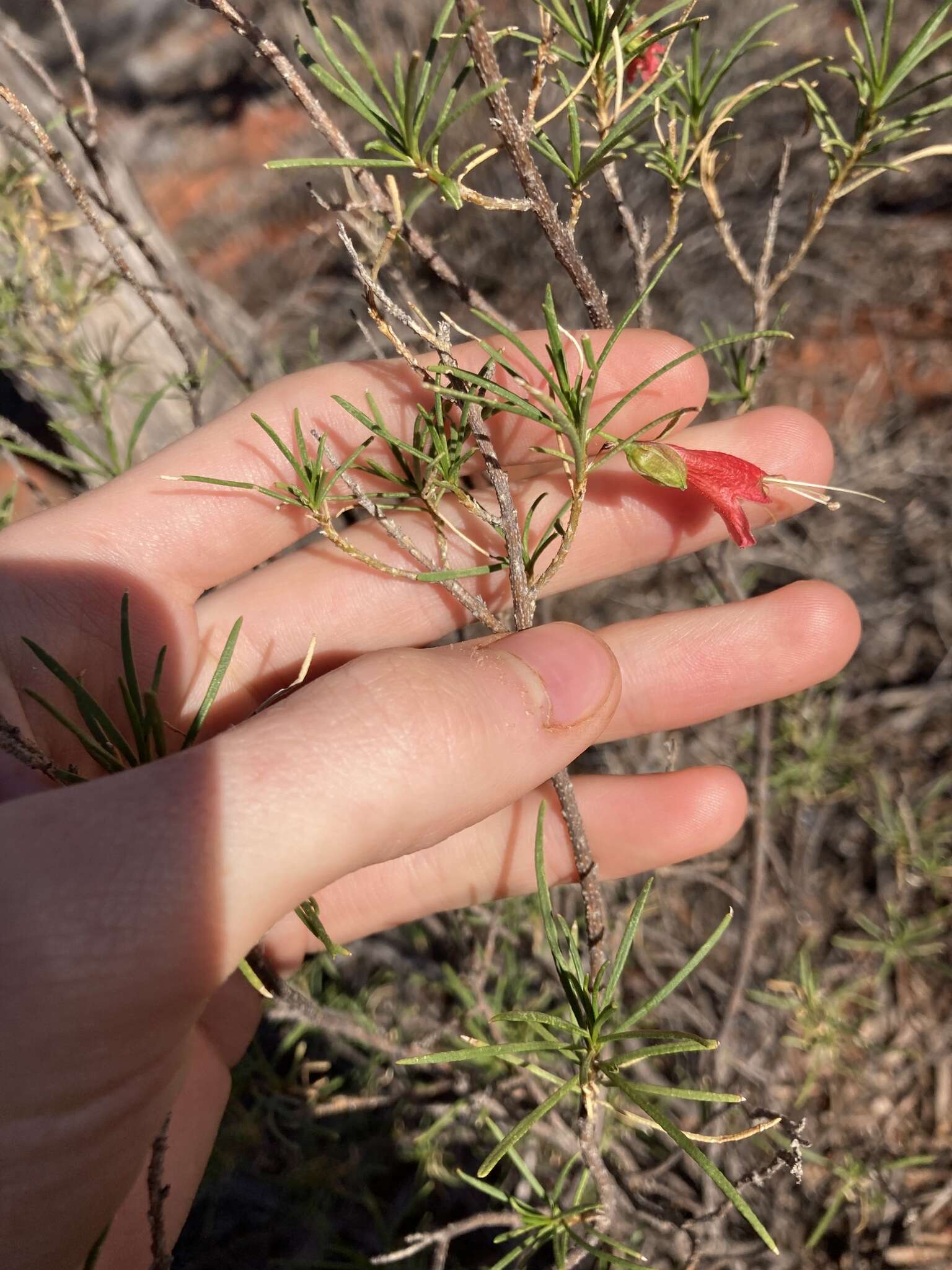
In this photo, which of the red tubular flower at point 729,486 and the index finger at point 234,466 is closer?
the red tubular flower at point 729,486

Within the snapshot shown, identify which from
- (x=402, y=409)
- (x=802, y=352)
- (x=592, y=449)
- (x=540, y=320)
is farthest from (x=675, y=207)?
(x=802, y=352)

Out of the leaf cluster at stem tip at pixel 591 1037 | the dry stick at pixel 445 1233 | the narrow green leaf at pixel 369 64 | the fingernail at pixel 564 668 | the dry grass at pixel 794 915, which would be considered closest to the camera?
the narrow green leaf at pixel 369 64

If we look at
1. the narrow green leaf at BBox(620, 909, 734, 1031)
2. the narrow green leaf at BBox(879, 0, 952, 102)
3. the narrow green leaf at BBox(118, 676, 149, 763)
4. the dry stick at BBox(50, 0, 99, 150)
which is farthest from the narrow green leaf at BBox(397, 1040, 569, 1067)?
the dry stick at BBox(50, 0, 99, 150)

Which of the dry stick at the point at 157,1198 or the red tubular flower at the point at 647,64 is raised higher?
the red tubular flower at the point at 647,64

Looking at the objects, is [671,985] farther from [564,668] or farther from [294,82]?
[294,82]

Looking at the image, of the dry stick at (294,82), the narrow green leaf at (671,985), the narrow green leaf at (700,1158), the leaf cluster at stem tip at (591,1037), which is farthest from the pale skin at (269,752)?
the dry stick at (294,82)

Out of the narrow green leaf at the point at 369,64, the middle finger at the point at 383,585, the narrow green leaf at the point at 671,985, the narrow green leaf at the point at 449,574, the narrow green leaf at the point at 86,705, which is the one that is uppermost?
the narrow green leaf at the point at 369,64

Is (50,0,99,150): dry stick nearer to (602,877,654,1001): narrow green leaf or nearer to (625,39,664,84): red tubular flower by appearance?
(625,39,664,84): red tubular flower

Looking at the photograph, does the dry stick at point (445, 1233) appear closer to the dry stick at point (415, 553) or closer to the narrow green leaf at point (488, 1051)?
the narrow green leaf at point (488, 1051)
